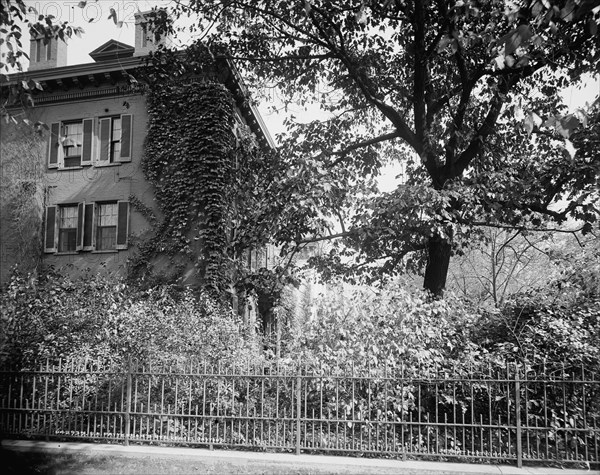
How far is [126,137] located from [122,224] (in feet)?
10.8

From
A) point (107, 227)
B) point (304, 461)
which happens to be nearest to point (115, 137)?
point (107, 227)

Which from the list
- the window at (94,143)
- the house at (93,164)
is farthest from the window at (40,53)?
the window at (94,143)

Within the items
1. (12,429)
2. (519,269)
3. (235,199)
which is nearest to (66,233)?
(235,199)

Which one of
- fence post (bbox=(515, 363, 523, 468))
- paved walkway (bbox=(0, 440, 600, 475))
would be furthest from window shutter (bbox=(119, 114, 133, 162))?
fence post (bbox=(515, 363, 523, 468))

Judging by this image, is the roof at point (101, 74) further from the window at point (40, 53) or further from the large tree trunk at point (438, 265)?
the large tree trunk at point (438, 265)

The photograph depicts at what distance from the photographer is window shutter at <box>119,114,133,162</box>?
18.9 metres

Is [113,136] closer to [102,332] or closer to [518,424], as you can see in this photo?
[102,332]

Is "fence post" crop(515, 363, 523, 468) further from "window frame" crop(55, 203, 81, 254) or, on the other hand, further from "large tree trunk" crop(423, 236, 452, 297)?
"window frame" crop(55, 203, 81, 254)

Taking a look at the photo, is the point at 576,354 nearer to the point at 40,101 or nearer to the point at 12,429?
the point at 12,429

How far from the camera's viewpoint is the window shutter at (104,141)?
64.0 ft

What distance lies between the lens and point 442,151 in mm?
15094

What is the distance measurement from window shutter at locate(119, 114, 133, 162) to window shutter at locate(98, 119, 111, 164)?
843 millimetres

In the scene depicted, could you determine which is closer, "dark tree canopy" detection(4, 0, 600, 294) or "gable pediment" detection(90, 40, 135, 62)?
"dark tree canopy" detection(4, 0, 600, 294)

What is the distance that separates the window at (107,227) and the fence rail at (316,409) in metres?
10.2
